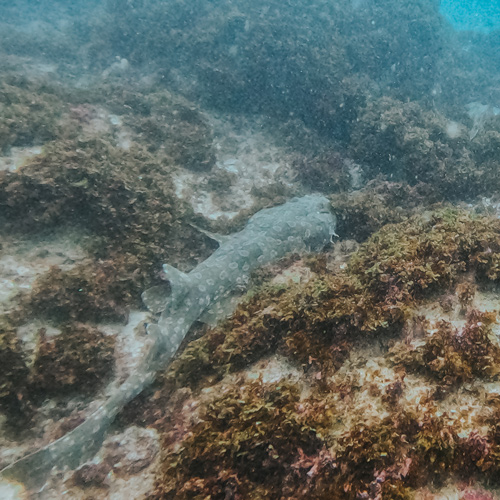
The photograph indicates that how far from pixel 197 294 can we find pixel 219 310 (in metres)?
0.51

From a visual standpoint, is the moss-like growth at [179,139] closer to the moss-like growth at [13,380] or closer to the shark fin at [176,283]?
the shark fin at [176,283]

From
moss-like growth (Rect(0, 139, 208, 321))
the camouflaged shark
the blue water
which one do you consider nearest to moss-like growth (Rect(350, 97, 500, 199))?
the camouflaged shark

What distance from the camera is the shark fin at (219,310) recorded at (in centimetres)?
564

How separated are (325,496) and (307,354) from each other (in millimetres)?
1436

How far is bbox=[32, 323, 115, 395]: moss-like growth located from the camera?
4.54m

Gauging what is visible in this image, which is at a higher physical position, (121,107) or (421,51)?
(421,51)

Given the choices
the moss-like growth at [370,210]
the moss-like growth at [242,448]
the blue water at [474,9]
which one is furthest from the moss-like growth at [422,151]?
the blue water at [474,9]

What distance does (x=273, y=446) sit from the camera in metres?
2.93

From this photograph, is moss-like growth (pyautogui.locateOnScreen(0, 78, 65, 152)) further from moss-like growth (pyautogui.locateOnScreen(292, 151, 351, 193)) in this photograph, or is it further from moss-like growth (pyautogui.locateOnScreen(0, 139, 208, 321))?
moss-like growth (pyautogui.locateOnScreen(292, 151, 351, 193))

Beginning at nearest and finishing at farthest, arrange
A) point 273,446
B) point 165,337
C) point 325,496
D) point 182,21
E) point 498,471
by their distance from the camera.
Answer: point 498,471 < point 325,496 < point 273,446 < point 165,337 < point 182,21

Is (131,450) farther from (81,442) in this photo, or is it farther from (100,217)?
(100,217)

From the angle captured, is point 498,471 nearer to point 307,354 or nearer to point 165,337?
point 307,354

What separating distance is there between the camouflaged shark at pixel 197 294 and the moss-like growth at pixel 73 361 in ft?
2.26

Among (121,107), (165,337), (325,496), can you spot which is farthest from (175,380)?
(121,107)
